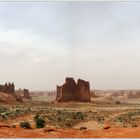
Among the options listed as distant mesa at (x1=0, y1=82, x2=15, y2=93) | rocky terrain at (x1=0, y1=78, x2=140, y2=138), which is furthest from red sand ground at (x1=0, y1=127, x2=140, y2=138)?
distant mesa at (x1=0, y1=82, x2=15, y2=93)

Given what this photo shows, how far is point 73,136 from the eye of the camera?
17531mm

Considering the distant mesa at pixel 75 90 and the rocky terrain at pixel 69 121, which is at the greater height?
the distant mesa at pixel 75 90

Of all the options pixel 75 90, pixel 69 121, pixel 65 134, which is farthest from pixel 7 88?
pixel 65 134

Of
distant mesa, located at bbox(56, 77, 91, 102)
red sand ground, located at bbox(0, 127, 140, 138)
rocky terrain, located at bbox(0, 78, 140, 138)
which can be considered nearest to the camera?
red sand ground, located at bbox(0, 127, 140, 138)

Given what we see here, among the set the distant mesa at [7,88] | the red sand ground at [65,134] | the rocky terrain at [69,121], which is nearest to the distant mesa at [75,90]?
the rocky terrain at [69,121]

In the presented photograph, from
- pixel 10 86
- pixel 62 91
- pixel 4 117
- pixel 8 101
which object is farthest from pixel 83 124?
pixel 10 86

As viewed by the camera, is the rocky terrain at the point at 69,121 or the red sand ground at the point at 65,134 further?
the rocky terrain at the point at 69,121

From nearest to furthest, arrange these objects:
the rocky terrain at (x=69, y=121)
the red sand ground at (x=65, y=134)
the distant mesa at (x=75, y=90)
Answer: the red sand ground at (x=65, y=134), the rocky terrain at (x=69, y=121), the distant mesa at (x=75, y=90)

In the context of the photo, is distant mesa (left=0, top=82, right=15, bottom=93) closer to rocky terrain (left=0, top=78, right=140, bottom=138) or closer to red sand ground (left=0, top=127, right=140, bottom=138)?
rocky terrain (left=0, top=78, right=140, bottom=138)

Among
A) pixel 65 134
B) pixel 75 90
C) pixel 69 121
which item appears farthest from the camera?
pixel 75 90

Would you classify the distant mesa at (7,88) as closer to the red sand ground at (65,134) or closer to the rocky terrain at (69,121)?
the rocky terrain at (69,121)

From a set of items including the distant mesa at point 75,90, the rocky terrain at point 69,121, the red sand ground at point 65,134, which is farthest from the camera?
the distant mesa at point 75,90

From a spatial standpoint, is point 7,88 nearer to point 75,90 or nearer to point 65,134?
point 75,90

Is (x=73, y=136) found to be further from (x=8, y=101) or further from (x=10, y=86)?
(x=10, y=86)
